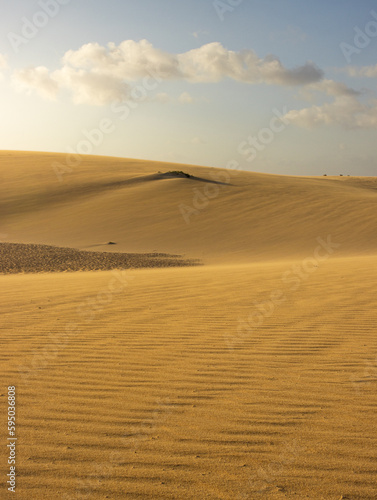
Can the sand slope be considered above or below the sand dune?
above

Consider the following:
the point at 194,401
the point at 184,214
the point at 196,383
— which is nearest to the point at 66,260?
the point at 184,214

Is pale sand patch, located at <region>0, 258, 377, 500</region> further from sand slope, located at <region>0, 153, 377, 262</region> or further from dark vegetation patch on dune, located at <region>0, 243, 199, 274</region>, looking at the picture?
sand slope, located at <region>0, 153, 377, 262</region>

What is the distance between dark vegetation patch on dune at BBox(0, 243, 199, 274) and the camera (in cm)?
1467

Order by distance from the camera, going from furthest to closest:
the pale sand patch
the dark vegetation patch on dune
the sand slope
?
the sand slope, the dark vegetation patch on dune, the pale sand patch

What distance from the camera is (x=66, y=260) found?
52.3 ft

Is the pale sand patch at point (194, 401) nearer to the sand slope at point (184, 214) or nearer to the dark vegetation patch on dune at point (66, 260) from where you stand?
the dark vegetation patch on dune at point (66, 260)

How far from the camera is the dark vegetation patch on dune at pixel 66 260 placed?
1467 centimetres

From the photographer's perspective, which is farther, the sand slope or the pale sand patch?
the sand slope

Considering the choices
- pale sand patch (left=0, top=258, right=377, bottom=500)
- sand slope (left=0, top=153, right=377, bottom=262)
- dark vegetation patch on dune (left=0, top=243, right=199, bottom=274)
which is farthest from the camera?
sand slope (left=0, top=153, right=377, bottom=262)

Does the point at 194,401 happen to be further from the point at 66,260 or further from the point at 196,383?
the point at 66,260

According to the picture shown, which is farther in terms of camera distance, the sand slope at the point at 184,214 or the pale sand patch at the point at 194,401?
the sand slope at the point at 184,214

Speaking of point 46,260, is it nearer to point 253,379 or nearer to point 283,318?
point 283,318

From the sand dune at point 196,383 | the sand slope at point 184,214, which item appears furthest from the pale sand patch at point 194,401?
the sand slope at point 184,214

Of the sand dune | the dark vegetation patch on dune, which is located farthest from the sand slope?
the sand dune
